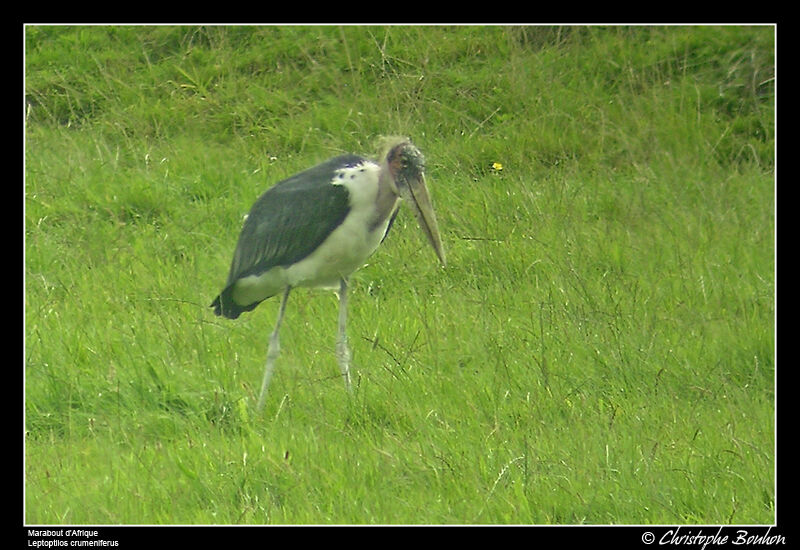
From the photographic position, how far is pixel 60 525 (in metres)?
3.72

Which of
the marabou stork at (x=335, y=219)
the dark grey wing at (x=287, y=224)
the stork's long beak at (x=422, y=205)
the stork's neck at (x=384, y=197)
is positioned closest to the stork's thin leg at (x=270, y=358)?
the marabou stork at (x=335, y=219)

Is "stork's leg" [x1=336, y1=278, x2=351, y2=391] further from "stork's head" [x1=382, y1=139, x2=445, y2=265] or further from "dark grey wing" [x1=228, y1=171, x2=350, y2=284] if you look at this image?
"stork's head" [x1=382, y1=139, x2=445, y2=265]

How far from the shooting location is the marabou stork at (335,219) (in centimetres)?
464

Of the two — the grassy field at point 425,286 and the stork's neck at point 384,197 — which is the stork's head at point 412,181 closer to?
the stork's neck at point 384,197

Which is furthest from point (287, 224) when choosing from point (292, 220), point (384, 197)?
point (384, 197)

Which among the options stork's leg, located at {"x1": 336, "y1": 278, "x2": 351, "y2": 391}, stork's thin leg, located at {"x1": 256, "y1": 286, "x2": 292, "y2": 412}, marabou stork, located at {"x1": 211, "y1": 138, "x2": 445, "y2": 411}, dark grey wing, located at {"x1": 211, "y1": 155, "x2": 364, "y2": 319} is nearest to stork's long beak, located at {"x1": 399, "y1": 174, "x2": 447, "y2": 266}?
marabou stork, located at {"x1": 211, "y1": 138, "x2": 445, "y2": 411}

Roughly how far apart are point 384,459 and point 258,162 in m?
3.87

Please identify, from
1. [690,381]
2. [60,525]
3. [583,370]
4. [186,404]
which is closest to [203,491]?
[60,525]

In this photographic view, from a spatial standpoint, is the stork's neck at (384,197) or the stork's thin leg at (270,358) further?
the stork's neck at (384,197)

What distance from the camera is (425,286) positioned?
5.78 meters

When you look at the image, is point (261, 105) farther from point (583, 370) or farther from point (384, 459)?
point (384, 459)

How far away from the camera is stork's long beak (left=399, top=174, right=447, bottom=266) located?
4668 mm

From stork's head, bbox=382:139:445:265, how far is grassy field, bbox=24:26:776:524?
531 millimetres

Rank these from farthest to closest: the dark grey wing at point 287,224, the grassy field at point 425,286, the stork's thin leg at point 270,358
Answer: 1. the dark grey wing at point 287,224
2. the stork's thin leg at point 270,358
3. the grassy field at point 425,286
